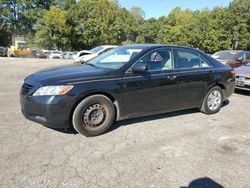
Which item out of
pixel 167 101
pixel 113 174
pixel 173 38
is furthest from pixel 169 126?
pixel 173 38

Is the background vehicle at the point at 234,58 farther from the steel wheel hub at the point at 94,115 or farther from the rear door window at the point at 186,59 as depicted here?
the steel wheel hub at the point at 94,115

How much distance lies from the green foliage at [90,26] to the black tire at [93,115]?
44.4 metres

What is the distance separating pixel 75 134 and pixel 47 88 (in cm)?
96

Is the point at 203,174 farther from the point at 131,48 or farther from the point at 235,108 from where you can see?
the point at 235,108

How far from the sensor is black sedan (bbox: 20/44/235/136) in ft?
13.5

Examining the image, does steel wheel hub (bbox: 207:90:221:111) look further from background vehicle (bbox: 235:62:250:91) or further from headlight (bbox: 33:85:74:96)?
headlight (bbox: 33:85:74:96)

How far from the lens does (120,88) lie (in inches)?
177

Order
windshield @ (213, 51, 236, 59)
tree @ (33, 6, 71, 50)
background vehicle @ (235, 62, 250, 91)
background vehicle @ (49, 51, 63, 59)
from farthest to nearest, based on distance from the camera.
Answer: tree @ (33, 6, 71, 50) → background vehicle @ (49, 51, 63, 59) → windshield @ (213, 51, 236, 59) → background vehicle @ (235, 62, 250, 91)

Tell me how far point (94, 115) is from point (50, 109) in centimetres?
76

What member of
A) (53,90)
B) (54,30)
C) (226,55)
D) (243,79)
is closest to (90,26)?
(54,30)

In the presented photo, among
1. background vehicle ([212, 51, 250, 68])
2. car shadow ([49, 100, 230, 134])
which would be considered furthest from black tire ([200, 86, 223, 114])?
background vehicle ([212, 51, 250, 68])

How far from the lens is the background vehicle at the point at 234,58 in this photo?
40.3 feet

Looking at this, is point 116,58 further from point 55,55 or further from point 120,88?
point 55,55

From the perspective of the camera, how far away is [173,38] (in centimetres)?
6100
